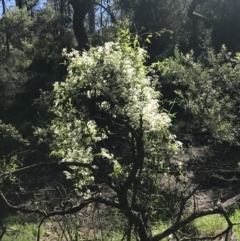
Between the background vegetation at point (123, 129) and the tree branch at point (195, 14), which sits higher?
the tree branch at point (195, 14)

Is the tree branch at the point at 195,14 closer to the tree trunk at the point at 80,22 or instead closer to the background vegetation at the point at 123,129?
the background vegetation at the point at 123,129

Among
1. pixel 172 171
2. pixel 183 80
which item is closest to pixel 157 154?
pixel 172 171

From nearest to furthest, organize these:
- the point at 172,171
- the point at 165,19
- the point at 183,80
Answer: the point at 172,171, the point at 183,80, the point at 165,19

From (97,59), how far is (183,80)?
16.9 feet

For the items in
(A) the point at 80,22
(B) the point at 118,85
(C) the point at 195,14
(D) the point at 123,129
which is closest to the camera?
(B) the point at 118,85

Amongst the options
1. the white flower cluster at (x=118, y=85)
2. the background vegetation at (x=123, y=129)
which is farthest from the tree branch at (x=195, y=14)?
the white flower cluster at (x=118, y=85)

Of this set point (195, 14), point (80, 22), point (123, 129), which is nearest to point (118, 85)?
point (123, 129)

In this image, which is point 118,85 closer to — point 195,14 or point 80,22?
point 80,22

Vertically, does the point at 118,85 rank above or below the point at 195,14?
below

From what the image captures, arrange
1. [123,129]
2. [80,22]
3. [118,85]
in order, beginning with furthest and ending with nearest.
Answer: [80,22], [123,129], [118,85]

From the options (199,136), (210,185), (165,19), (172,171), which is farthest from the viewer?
(165,19)

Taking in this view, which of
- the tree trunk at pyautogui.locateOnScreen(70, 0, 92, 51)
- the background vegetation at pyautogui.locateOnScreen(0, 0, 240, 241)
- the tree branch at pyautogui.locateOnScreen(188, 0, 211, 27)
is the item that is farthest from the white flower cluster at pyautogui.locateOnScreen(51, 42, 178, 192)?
the tree branch at pyautogui.locateOnScreen(188, 0, 211, 27)

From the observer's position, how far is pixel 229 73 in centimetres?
862

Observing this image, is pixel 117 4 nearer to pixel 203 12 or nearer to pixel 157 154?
pixel 203 12
